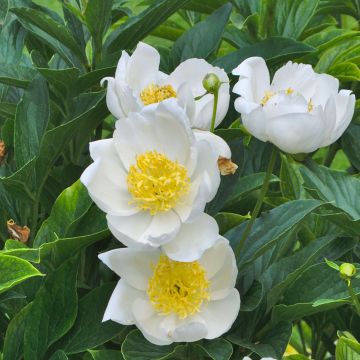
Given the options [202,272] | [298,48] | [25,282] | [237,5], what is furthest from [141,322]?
→ [237,5]

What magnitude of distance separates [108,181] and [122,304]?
13 centimetres

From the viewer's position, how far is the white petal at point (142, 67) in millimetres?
1115

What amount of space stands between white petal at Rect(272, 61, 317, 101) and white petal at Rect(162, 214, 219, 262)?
27 cm

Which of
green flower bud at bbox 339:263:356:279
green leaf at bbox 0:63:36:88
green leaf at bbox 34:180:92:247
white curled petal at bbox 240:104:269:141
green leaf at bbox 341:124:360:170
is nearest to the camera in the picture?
green flower bud at bbox 339:263:356:279

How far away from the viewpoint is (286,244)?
116cm

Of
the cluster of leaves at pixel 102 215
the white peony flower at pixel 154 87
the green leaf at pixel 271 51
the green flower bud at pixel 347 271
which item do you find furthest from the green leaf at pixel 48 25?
the green flower bud at pixel 347 271

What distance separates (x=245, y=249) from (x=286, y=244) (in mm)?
160

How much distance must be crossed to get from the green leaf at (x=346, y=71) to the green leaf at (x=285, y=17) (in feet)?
0.32

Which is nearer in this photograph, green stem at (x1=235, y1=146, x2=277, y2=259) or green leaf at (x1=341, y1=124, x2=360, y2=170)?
green stem at (x1=235, y1=146, x2=277, y2=259)

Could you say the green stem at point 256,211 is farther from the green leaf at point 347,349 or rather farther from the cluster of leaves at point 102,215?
the green leaf at point 347,349

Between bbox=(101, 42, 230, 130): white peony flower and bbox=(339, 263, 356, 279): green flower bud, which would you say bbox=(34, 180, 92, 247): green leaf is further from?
bbox=(339, 263, 356, 279): green flower bud

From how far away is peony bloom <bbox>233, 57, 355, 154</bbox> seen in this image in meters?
0.92

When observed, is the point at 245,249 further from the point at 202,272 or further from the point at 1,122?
the point at 1,122

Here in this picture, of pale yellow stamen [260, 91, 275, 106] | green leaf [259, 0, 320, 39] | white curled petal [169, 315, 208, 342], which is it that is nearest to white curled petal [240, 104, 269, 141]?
pale yellow stamen [260, 91, 275, 106]
